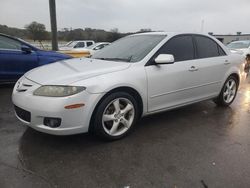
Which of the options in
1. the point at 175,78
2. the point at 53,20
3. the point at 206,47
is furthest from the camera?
the point at 53,20

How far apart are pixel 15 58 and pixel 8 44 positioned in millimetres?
393

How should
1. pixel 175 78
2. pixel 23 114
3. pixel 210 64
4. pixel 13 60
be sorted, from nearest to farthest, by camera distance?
pixel 23 114, pixel 175 78, pixel 210 64, pixel 13 60

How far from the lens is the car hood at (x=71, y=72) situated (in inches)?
119

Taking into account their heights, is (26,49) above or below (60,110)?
above

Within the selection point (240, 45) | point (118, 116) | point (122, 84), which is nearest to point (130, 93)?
point (122, 84)

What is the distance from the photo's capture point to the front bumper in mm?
2857

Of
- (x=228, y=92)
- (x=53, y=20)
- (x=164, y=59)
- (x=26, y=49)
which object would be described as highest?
(x=53, y=20)

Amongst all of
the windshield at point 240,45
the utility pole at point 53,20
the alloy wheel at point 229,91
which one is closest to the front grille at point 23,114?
the alloy wheel at point 229,91

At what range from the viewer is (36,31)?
23766 millimetres

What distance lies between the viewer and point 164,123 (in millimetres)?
4141

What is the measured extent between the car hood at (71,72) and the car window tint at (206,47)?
167 cm

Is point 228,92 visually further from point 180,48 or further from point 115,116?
point 115,116

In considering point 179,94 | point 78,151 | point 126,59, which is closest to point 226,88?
point 179,94

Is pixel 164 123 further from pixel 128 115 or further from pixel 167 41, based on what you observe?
pixel 167 41
